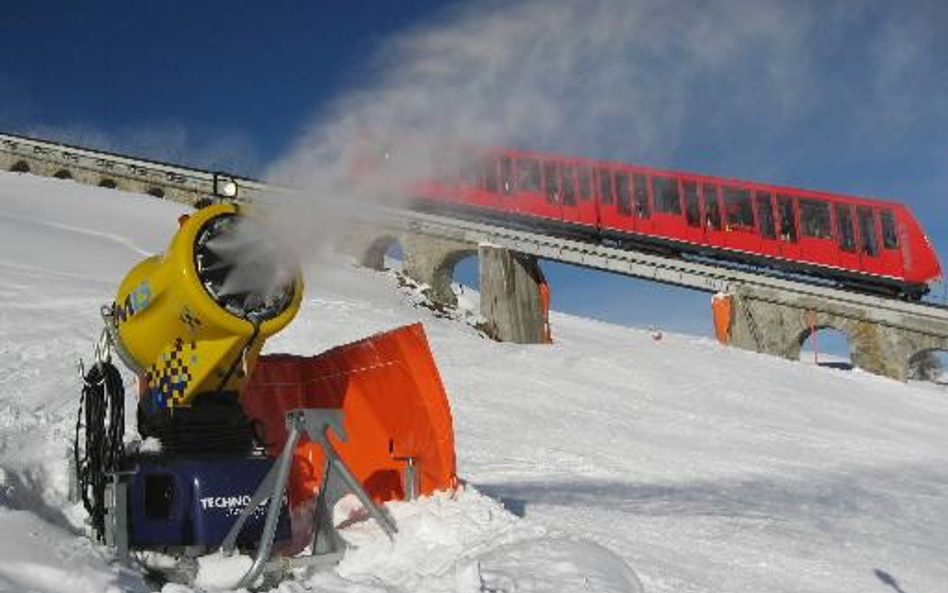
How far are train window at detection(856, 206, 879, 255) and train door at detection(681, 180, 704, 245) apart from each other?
441 centimetres

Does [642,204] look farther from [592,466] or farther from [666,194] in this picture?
[592,466]

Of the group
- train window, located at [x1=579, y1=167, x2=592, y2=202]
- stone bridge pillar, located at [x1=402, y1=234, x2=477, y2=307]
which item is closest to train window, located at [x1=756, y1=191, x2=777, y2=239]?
train window, located at [x1=579, y1=167, x2=592, y2=202]

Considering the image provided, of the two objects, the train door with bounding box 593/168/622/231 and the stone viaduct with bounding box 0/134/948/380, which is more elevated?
the train door with bounding box 593/168/622/231

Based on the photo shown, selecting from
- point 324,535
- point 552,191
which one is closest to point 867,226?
point 552,191

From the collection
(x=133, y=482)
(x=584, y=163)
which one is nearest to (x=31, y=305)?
(x=133, y=482)

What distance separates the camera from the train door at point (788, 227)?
24750 mm

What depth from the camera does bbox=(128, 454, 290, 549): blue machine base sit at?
3814mm

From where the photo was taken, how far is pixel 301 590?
11.6ft

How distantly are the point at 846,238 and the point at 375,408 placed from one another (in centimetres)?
2264

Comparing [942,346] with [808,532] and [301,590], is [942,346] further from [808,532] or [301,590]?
[301,590]

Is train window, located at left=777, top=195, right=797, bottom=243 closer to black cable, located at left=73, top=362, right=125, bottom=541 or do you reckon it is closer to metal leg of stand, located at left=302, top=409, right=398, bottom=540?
metal leg of stand, located at left=302, top=409, right=398, bottom=540

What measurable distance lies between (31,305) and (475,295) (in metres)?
25.0

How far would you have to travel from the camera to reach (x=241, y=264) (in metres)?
3.90

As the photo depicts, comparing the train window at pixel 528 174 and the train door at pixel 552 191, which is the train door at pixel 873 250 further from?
the train window at pixel 528 174
